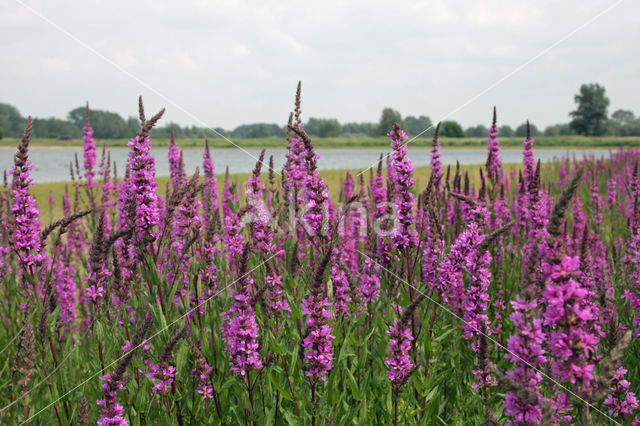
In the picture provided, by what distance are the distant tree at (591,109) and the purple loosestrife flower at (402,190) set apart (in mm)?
65531

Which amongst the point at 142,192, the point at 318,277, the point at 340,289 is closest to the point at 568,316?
the point at 318,277

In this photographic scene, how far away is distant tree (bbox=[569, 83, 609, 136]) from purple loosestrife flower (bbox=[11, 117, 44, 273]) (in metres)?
67.5

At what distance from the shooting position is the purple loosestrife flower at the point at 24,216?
3812 millimetres

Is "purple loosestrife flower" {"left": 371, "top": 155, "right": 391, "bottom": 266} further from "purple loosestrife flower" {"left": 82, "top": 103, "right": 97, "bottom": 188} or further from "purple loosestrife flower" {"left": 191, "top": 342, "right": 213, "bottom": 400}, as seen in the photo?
"purple loosestrife flower" {"left": 82, "top": 103, "right": 97, "bottom": 188}

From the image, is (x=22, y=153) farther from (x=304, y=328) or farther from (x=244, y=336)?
(x=304, y=328)

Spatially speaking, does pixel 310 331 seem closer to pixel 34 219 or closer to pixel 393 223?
pixel 393 223

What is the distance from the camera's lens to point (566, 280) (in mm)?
1775

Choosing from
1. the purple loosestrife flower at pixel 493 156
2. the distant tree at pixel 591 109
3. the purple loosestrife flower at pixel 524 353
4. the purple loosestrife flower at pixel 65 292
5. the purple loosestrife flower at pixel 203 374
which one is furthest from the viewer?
the distant tree at pixel 591 109

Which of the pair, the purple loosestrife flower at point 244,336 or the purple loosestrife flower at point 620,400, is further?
the purple loosestrife flower at point 620,400

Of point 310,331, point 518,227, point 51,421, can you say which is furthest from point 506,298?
point 51,421

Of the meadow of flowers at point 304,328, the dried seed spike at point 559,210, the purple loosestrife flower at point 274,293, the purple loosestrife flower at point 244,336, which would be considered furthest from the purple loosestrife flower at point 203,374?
the dried seed spike at point 559,210

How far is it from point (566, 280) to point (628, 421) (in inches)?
90.8

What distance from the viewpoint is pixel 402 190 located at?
4148mm

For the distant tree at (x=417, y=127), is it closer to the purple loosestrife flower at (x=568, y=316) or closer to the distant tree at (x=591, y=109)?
the purple loosestrife flower at (x=568, y=316)
